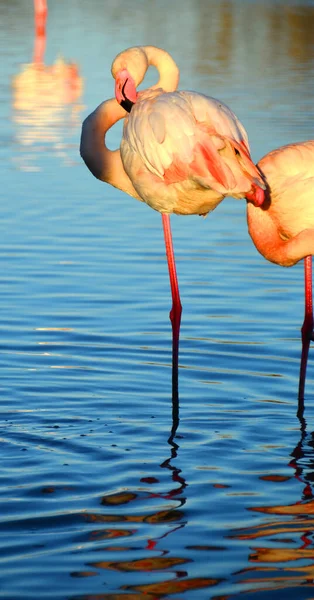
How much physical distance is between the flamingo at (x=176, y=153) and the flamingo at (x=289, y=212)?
281 millimetres

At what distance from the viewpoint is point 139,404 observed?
552 centimetres

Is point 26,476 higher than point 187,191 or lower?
lower

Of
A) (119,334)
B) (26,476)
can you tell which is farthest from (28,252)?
(26,476)

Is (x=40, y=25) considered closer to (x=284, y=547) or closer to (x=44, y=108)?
(x=44, y=108)

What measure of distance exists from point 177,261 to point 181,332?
161 centimetres

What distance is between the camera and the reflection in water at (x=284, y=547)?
12.0 ft

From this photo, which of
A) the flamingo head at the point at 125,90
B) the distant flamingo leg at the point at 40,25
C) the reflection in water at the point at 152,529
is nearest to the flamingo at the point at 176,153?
the flamingo head at the point at 125,90

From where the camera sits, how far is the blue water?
377cm

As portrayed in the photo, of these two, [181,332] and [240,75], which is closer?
[181,332]

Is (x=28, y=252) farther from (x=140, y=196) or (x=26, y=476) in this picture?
(x=26, y=476)

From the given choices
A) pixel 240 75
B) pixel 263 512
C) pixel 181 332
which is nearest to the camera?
pixel 263 512

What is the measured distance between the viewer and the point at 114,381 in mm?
5820

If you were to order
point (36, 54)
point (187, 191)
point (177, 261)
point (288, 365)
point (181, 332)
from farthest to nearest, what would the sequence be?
1. point (36, 54)
2. point (177, 261)
3. point (181, 332)
4. point (288, 365)
5. point (187, 191)

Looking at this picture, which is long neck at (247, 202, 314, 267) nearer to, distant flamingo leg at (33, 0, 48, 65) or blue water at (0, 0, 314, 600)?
blue water at (0, 0, 314, 600)
